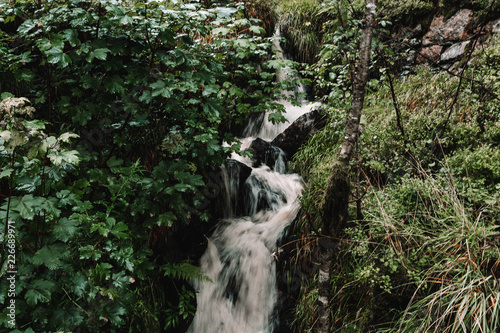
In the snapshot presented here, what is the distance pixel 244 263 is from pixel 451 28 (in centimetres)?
461

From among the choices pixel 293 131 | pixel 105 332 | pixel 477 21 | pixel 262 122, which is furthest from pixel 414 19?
pixel 105 332

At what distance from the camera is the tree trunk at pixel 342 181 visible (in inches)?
76.9

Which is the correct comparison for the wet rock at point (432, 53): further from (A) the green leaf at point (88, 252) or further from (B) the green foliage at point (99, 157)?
(A) the green leaf at point (88, 252)

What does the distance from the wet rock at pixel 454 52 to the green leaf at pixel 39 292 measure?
5.11 metres

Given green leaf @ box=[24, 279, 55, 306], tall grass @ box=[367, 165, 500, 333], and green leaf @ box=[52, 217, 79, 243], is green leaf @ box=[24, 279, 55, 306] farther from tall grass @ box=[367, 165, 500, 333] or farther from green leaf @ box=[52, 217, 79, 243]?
tall grass @ box=[367, 165, 500, 333]

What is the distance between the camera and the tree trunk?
1.95m

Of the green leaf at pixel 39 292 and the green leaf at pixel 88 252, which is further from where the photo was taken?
the green leaf at pixel 88 252

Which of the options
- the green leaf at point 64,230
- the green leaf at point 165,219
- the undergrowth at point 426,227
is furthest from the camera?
the green leaf at point 165,219

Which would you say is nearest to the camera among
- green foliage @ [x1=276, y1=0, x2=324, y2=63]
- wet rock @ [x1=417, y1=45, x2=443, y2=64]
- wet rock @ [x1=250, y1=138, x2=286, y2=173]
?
wet rock @ [x1=417, y1=45, x2=443, y2=64]

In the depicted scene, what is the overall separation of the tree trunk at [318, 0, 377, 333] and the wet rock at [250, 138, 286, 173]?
2.75m

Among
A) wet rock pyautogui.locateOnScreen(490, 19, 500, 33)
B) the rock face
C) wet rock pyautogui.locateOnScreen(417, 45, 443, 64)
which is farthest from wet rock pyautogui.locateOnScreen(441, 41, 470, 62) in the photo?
wet rock pyautogui.locateOnScreen(490, 19, 500, 33)

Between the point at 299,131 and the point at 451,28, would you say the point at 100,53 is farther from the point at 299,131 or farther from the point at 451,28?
the point at 451,28

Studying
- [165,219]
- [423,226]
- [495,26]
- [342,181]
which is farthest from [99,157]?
[495,26]

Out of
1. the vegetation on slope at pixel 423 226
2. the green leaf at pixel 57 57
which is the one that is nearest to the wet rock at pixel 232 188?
the vegetation on slope at pixel 423 226
